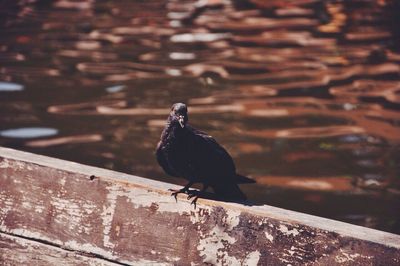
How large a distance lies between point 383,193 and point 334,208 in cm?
60

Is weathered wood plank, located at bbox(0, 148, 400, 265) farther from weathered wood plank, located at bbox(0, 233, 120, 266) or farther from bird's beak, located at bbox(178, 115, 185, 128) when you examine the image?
bird's beak, located at bbox(178, 115, 185, 128)

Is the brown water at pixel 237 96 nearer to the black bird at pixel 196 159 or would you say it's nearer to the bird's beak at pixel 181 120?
the black bird at pixel 196 159

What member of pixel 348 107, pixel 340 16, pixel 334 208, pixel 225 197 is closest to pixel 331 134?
pixel 348 107

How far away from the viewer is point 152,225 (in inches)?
87.2

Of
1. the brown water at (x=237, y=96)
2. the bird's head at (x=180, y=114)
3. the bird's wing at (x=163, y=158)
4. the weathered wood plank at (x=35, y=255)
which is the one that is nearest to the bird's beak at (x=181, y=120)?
the bird's head at (x=180, y=114)

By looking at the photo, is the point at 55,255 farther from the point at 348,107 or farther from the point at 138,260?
the point at 348,107

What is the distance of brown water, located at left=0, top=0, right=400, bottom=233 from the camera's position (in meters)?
5.88

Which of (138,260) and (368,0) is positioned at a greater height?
(138,260)

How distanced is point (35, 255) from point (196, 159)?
75 cm

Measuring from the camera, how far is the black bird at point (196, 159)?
2.32 metres

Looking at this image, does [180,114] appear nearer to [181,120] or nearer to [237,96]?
[181,120]

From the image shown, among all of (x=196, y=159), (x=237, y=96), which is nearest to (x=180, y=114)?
(x=196, y=159)

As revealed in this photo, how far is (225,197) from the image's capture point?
235 cm

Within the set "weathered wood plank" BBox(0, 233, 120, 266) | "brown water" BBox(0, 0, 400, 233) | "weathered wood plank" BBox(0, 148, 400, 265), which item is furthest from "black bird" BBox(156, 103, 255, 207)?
"brown water" BBox(0, 0, 400, 233)
